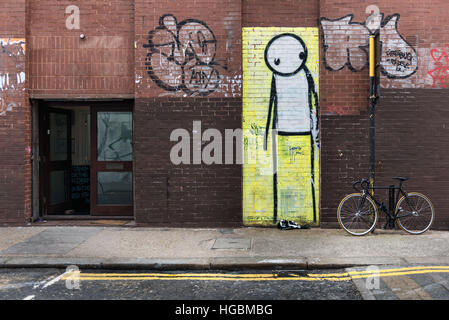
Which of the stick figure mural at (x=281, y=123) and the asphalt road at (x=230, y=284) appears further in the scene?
the stick figure mural at (x=281, y=123)

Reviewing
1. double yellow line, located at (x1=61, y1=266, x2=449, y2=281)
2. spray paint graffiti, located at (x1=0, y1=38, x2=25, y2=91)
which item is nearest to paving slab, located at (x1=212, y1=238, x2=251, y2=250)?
double yellow line, located at (x1=61, y1=266, x2=449, y2=281)

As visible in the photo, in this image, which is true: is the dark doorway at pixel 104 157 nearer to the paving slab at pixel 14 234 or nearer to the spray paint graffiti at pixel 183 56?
the paving slab at pixel 14 234

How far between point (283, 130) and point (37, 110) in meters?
5.26

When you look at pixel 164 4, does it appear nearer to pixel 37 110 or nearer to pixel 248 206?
pixel 37 110

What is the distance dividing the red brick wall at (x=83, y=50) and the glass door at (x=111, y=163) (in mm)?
771

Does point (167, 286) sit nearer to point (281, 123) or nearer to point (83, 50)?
point (281, 123)

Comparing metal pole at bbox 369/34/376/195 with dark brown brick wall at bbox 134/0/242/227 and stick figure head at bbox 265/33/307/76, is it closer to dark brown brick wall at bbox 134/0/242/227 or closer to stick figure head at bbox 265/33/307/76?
stick figure head at bbox 265/33/307/76

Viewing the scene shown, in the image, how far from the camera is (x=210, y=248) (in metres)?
6.93

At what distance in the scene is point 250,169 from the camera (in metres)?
8.65

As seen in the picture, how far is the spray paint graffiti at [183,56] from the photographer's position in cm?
857

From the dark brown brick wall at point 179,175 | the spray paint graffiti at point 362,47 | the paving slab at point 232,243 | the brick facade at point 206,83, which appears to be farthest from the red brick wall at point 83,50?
the spray paint graffiti at point 362,47

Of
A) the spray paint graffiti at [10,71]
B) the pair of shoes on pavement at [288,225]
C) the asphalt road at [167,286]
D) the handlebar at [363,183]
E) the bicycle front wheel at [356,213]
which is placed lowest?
the asphalt road at [167,286]
